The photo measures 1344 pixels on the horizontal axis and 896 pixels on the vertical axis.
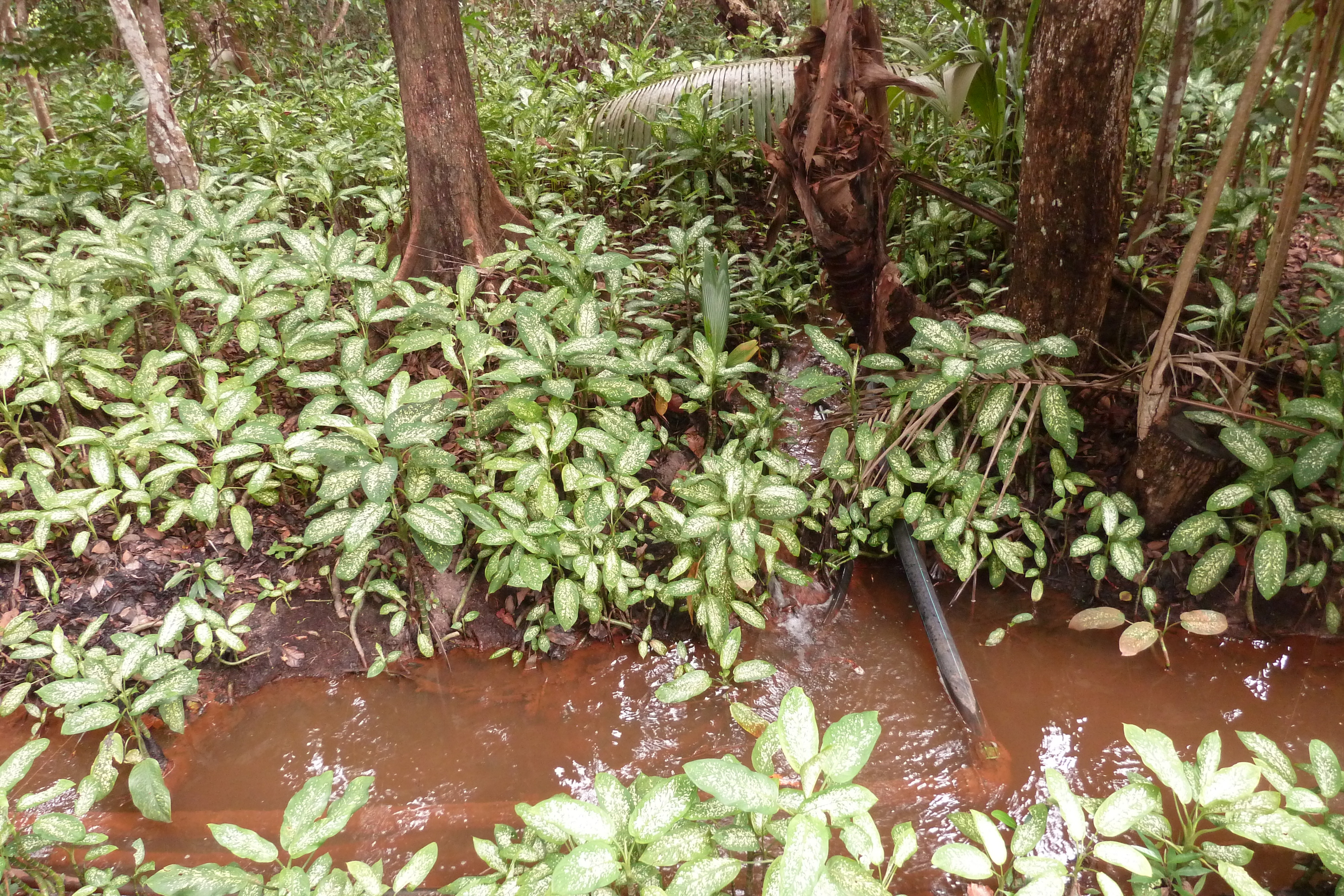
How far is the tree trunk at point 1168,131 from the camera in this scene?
2.51 metres

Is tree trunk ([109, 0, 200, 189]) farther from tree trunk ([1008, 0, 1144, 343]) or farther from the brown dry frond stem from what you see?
the brown dry frond stem

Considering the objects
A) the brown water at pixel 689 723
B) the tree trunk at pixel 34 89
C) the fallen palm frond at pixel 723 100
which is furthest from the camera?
the tree trunk at pixel 34 89

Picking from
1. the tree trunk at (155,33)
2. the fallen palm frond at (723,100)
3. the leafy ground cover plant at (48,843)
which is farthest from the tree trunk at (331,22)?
the leafy ground cover plant at (48,843)

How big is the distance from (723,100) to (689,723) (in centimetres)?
341

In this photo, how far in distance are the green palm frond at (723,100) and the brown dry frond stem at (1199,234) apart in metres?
2.34

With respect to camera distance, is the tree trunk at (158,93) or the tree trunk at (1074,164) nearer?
the tree trunk at (1074,164)

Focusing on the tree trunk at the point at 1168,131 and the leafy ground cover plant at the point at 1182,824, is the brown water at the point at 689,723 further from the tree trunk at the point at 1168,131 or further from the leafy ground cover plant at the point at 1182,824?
the tree trunk at the point at 1168,131

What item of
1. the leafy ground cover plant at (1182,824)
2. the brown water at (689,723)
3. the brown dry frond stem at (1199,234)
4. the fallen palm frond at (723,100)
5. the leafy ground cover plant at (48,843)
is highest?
the fallen palm frond at (723,100)

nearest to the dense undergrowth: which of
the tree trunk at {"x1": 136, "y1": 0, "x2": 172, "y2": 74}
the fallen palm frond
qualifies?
the tree trunk at {"x1": 136, "y1": 0, "x2": 172, "y2": 74}

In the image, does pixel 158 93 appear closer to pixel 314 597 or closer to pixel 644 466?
pixel 314 597

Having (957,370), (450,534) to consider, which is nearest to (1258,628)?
(957,370)

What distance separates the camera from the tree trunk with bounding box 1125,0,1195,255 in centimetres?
251

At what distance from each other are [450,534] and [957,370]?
5.10 feet

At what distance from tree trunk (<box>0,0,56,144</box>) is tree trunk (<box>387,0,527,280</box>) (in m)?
2.71
